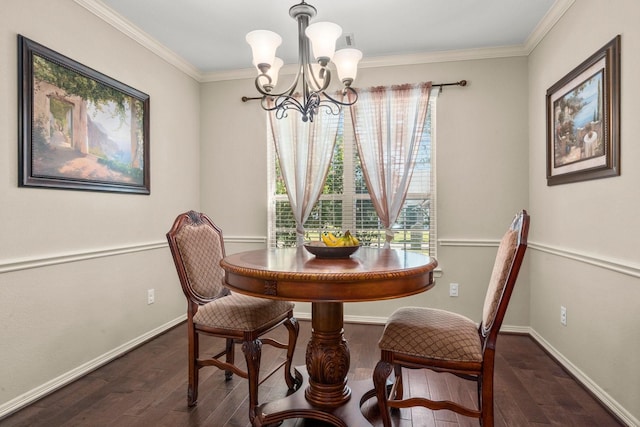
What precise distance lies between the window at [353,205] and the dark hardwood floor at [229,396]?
1173 millimetres

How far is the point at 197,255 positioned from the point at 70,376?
47.5 inches

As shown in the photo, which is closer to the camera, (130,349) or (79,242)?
(79,242)

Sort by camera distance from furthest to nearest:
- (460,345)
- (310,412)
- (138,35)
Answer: (138,35), (310,412), (460,345)

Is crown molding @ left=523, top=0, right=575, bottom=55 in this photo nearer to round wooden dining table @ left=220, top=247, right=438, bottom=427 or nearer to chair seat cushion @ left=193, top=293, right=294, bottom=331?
round wooden dining table @ left=220, top=247, right=438, bottom=427

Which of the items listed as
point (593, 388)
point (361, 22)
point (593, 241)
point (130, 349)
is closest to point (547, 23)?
point (361, 22)

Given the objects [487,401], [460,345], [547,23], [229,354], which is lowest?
[229,354]

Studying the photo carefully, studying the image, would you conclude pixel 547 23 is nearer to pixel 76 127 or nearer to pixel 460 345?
pixel 460 345

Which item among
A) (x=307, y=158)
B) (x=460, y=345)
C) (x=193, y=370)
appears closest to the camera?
(x=460, y=345)

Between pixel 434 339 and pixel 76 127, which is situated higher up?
pixel 76 127

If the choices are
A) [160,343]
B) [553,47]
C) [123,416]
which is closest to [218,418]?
[123,416]

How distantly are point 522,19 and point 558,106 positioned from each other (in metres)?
0.74

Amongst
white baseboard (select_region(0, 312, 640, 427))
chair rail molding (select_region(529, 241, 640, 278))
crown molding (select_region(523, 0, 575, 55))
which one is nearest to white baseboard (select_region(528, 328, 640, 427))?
white baseboard (select_region(0, 312, 640, 427))

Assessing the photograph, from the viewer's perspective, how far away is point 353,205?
3705mm

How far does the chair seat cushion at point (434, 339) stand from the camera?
1.62 meters
